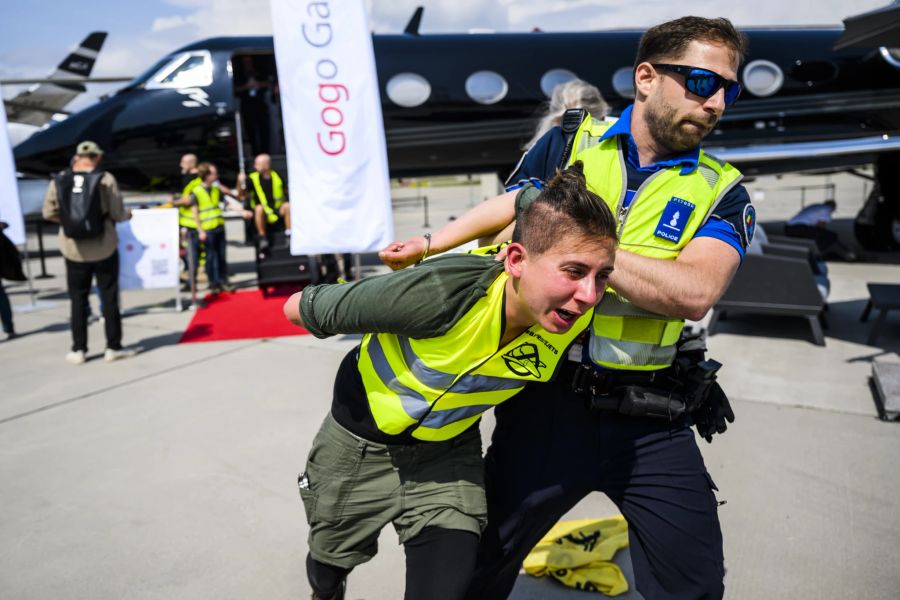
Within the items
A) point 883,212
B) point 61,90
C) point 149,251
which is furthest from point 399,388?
point 61,90

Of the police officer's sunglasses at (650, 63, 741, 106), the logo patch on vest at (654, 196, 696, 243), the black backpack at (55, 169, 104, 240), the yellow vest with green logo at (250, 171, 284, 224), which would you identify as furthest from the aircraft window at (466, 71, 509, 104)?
the logo patch on vest at (654, 196, 696, 243)

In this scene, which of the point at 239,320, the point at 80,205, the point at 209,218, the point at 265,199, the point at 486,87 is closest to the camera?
the point at 80,205

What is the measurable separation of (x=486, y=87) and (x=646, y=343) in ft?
28.4

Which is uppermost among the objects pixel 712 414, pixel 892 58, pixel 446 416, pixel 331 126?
pixel 892 58

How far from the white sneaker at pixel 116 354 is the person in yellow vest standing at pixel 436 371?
458cm

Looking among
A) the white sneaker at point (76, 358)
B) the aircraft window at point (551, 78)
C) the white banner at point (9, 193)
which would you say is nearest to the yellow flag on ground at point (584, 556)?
the white sneaker at point (76, 358)

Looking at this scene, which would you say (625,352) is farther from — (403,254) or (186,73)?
(186,73)

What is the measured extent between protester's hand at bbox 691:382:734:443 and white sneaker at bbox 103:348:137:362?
538 centimetres

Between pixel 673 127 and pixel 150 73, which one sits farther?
pixel 150 73

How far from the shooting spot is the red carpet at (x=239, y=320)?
6.59 metres

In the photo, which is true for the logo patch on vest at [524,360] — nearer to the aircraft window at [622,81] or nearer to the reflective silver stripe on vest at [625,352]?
the reflective silver stripe on vest at [625,352]

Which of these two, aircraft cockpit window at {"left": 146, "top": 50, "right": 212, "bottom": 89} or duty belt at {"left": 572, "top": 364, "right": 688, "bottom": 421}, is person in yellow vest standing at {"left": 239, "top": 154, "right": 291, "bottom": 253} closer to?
aircraft cockpit window at {"left": 146, "top": 50, "right": 212, "bottom": 89}

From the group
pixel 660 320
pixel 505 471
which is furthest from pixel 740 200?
pixel 505 471

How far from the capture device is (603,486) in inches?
74.1
